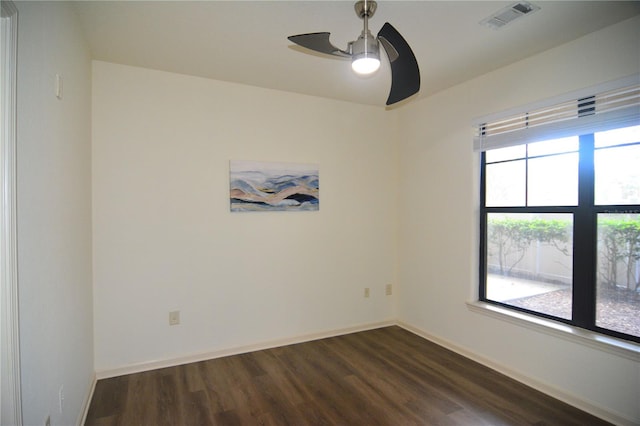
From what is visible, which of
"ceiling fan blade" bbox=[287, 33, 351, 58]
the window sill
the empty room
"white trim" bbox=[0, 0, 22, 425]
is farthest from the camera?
the window sill

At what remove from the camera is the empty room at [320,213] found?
170 centimetres

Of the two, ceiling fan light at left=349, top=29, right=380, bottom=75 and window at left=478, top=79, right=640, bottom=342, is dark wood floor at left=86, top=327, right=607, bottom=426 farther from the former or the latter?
ceiling fan light at left=349, top=29, right=380, bottom=75

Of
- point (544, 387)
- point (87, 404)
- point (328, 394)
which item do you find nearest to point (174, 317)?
point (87, 404)

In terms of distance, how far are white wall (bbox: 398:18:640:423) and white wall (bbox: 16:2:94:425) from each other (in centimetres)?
306

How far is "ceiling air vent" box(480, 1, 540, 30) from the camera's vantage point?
Result: 193cm

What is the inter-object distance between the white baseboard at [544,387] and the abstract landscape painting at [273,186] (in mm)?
1920

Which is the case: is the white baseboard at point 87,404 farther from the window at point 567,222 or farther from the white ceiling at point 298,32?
the window at point 567,222

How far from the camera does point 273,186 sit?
10.9 feet

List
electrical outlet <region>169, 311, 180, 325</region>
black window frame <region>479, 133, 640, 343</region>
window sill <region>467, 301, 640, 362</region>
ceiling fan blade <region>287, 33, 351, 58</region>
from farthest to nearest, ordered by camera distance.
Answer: electrical outlet <region>169, 311, 180, 325</region> < black window frame <region>479, 133, 640, 343</region> < window sill <region>467, 301, 640, 362</region> < ceiling fan blade <region>287, 33, 351, 58</region>

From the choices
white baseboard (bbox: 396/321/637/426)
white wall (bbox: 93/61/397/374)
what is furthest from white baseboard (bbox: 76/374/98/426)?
white baseboard (bbox: 396/321/637/426)

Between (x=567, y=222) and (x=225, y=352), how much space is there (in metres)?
3.06

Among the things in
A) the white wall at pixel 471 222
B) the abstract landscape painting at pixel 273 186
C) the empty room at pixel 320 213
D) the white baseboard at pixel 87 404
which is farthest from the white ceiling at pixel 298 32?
the white baseboard at pixel 87 404

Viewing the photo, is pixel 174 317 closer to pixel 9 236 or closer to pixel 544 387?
pixel 9 236

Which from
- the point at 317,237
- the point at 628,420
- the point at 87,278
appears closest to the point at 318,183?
the point at 317,237
